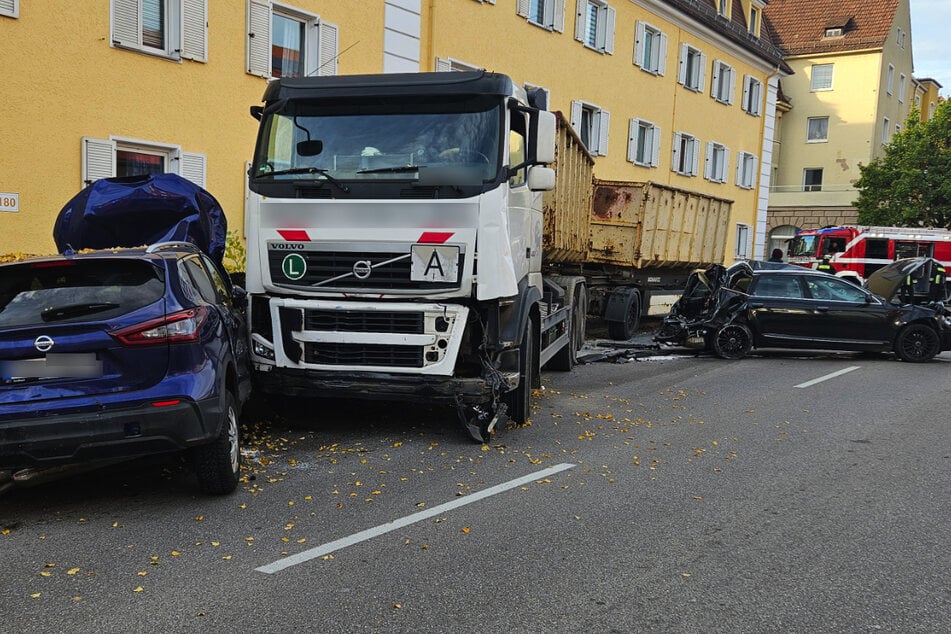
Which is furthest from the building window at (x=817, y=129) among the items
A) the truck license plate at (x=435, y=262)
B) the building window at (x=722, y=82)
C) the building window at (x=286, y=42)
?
the truck license plate at (x=435, y=262)

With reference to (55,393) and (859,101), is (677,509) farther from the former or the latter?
(859,101)

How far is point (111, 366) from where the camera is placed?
16.4ft

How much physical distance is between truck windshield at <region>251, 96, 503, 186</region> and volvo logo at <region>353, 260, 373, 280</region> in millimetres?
659

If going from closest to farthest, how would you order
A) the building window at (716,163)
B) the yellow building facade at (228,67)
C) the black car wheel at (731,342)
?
1. the yellow building facade at (228,67)
2. the black car wheel at (731,342)
3. the building window at (716,163)

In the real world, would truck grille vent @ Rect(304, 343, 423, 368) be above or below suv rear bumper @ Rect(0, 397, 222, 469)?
above

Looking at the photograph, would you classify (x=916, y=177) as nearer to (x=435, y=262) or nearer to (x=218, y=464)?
(x=435, y=262)

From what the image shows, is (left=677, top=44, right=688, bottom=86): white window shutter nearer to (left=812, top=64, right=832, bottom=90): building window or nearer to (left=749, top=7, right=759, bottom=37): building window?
(left=749, top=7, right=759, bottom=37): building window

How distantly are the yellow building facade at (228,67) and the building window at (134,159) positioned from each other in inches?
0.8

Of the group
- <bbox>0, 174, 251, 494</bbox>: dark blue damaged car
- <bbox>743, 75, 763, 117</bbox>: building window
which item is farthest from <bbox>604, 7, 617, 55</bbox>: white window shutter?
<bbox>0, 174, 251, 494</bbox>: dark blue damaged car

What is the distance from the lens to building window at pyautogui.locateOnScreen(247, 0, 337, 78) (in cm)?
1477

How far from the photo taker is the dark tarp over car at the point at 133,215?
30.5 ft

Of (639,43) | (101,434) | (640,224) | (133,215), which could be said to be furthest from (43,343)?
(639,43)

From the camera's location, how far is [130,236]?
31.1 ft

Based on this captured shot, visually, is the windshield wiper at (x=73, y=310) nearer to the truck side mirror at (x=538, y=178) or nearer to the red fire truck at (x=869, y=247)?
the truck side mirror at (x=538, y=178)
